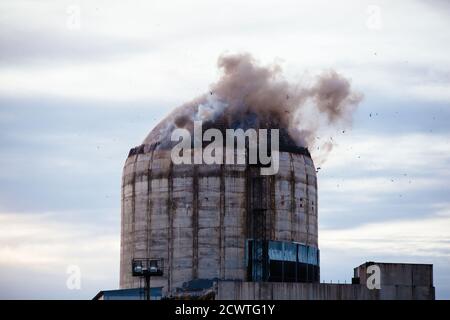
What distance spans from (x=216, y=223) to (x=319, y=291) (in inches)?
486

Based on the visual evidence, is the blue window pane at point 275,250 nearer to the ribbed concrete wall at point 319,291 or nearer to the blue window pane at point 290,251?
the blue window pane at point 290,251

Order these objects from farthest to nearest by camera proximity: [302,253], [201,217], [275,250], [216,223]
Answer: [302,253]
[275,250]
[216,223]
[201,217]

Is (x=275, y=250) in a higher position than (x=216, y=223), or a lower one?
lower

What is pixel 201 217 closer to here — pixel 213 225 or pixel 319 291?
pixel 213 225

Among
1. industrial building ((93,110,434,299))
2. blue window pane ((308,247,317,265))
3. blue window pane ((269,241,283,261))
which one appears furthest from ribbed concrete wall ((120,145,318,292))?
blue window pane ((308,247,317,265))

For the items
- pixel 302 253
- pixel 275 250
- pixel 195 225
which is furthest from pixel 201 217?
pixel 302 253

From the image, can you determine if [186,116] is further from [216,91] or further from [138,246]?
[138,246]

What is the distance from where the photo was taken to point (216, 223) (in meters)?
116

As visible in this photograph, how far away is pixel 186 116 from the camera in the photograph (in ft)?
390

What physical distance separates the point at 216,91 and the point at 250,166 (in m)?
7.33

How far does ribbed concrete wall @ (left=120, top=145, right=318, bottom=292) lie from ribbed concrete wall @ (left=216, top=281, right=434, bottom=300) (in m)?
10.7

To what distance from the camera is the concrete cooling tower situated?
116m

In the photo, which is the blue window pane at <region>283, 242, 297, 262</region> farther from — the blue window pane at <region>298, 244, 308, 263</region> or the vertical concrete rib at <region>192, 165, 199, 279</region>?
the vertical concrete rib at <region>192, 165, 199, 279</region>
